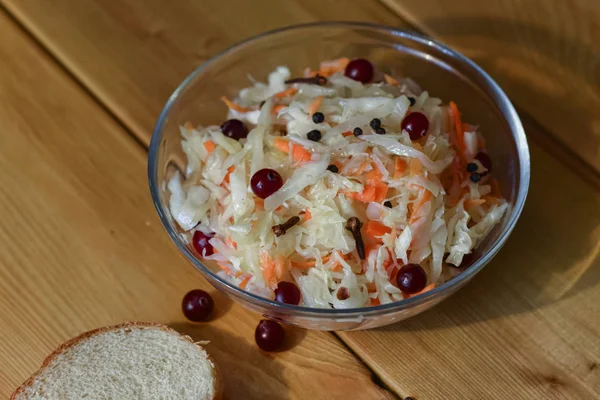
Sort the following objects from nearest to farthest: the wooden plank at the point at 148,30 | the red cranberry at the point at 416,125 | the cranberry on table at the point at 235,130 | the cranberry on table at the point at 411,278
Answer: the cranberry on table at the point at 411,278 → the red cranberry at the point at 416,125 → the cranberry on table at the point at 235,130 → the wooden plank at the point at 148,30

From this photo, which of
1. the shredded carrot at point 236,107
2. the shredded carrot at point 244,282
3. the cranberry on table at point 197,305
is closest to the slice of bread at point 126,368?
the cranberry on table at point 197,305

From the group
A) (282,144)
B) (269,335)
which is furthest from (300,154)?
(269,335)

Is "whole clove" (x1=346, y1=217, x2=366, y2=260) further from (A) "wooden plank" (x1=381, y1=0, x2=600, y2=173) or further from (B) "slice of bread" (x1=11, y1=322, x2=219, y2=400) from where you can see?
(A) "wooden plank" (x1=381, y1=0, x2=600, y2=173)

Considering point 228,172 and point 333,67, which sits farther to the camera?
point 333,67

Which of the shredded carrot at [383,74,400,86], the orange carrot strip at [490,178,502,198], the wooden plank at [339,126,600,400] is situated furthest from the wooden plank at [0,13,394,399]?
the shredded carrot at [383,74,400,86]

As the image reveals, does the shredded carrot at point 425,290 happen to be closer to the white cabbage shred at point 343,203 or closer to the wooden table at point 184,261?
the white cabbage shred at point 343,203

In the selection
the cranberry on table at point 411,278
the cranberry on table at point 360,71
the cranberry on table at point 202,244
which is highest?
the cranberry on table at point 360,71

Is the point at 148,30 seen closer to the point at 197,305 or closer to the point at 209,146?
the point at 209,146
